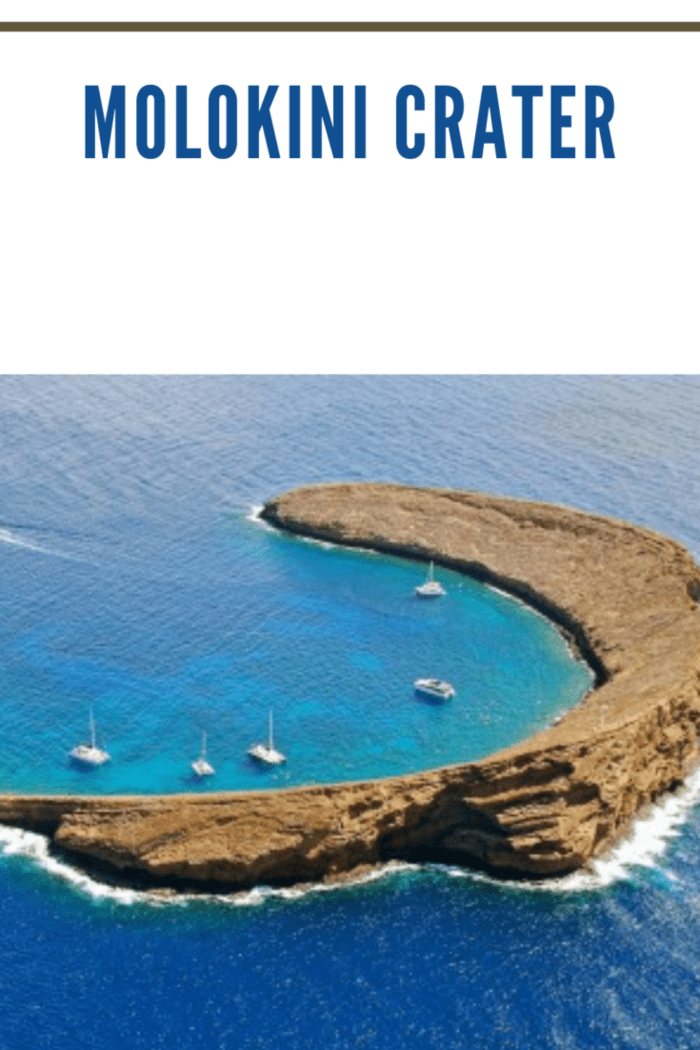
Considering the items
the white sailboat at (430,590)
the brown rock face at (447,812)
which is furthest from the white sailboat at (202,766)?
the white sailboat at (430,590)

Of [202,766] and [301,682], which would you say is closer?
[202,766]

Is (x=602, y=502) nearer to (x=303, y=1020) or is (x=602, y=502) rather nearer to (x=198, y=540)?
(x=198, y=540)

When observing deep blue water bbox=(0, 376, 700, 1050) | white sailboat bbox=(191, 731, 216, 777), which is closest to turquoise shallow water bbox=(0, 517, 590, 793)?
deep blue water bbox=(0, 376, 700, 1050)

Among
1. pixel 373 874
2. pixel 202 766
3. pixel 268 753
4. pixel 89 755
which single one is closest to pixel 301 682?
pixel 268 753

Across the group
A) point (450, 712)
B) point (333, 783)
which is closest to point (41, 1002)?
point (333, 783)

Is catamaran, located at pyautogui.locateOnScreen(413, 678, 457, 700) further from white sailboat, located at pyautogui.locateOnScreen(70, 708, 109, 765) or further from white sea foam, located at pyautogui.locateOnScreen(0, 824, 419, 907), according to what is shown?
white sailboat, located at pyautogui.locateOnScreen(70, 708, 109, 765)

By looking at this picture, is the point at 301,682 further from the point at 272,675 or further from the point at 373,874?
the point at 373,874
